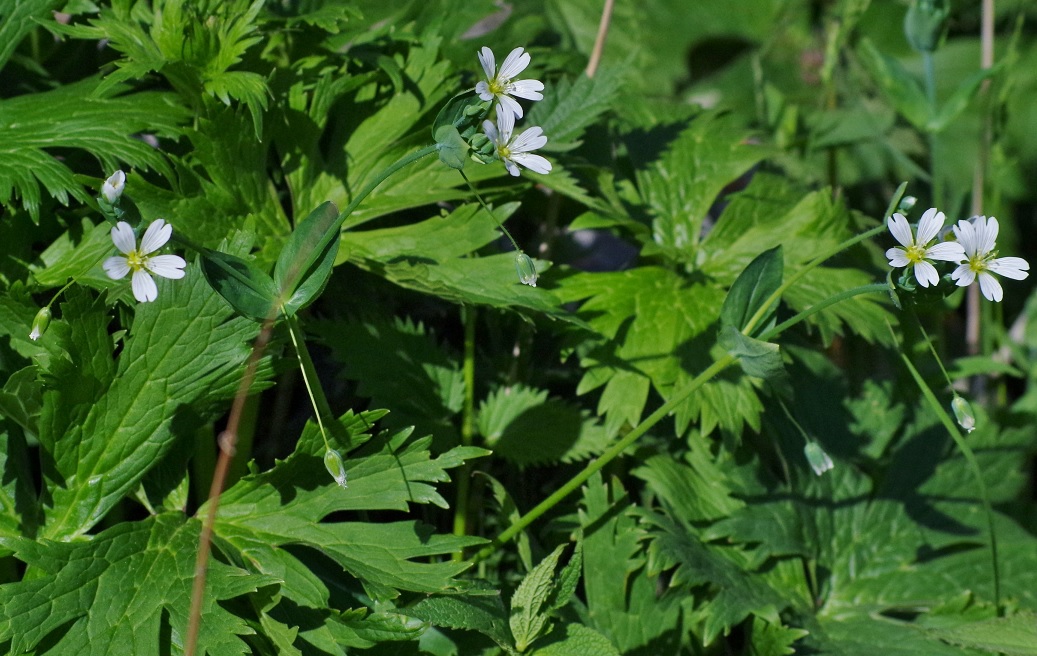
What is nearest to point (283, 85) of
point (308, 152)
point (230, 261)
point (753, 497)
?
point (308, 152)

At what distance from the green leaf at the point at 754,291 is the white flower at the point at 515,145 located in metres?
0.41

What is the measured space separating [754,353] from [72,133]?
1130 millimetres

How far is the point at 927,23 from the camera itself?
2137mm

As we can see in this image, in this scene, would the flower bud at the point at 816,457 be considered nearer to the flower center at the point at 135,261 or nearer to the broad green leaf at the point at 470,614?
the broad green leaf at the point at 470,614

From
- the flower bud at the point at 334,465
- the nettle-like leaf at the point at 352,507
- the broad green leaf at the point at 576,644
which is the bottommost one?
the broad green leaf at the point at 576,644

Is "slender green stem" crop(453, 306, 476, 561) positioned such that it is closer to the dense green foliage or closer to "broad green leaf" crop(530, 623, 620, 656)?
the dense green foliage

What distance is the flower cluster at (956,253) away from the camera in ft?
4.11

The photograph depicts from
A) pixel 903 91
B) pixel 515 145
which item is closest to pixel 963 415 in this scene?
pixel 515 145

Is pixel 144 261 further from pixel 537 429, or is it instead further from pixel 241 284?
pixel 537 429

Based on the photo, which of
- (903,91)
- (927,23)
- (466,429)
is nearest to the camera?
(466,429)

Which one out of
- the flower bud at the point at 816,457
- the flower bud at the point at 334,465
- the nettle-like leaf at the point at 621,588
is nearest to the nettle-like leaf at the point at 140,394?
the flower bud at the point at 334,465

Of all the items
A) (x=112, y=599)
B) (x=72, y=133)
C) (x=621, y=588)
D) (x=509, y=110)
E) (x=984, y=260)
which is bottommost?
(x=621, y=588)

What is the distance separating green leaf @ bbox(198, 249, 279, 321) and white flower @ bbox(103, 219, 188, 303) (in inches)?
3.3

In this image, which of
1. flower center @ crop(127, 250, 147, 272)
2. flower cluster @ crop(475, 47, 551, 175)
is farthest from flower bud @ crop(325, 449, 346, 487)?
flower cluster @ crop(475, 47, 551, 175)
